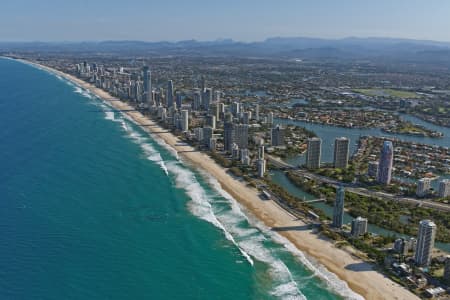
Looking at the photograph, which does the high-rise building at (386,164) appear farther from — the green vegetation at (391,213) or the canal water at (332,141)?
the canal water at (332,141)

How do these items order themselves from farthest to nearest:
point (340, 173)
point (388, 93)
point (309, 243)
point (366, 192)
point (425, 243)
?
point (388, 93), point (340, 173), point (366, 192), point (309, 243), point (425, 243)

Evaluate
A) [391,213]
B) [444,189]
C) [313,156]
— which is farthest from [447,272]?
[313,156]

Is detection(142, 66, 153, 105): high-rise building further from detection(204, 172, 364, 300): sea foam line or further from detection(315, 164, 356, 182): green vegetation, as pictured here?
detection(204, 172, 364, 300): sea foam line

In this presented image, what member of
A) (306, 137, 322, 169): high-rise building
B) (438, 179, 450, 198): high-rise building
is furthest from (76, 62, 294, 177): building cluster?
(438, 179, 450, 198): high-rise building

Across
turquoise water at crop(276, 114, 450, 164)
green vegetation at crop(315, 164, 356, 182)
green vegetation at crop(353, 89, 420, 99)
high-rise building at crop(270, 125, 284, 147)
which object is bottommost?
green vegetation at crop(315, 164, 356, 182)

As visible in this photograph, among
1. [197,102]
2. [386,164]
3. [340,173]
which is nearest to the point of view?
[386,164]

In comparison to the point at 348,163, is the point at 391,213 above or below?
below

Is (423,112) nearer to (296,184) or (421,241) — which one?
(296,184)

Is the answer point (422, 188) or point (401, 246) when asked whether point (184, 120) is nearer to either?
point (422, 188)
